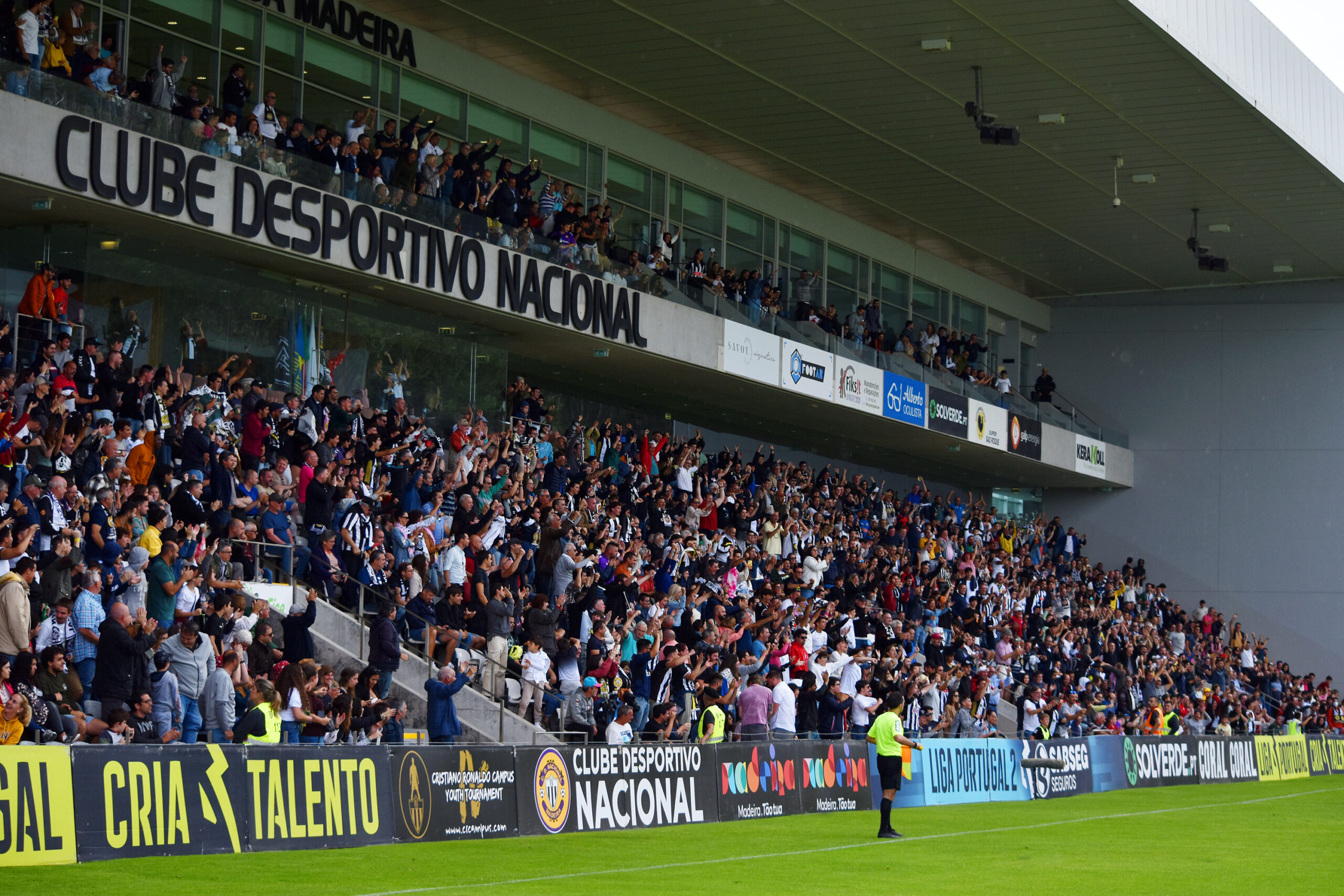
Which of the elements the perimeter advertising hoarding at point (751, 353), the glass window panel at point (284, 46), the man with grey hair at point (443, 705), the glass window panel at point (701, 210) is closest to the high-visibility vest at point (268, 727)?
the man with grey hair at point (443, 705)

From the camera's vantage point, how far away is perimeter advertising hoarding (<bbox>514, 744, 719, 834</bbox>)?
17000 millimetres

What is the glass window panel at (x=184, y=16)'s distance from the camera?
2402 centimetres

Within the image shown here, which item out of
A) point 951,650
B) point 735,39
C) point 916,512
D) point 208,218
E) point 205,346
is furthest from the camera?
point 916,512

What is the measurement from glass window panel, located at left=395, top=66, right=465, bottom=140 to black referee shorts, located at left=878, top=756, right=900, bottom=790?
1487cm

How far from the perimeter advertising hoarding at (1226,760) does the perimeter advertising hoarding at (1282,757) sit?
322 millimetres

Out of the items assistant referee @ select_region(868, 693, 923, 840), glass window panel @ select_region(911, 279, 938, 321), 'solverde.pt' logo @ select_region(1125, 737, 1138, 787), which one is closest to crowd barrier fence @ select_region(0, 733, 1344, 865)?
assistant referee @ select_region(868, 693, 923, 840)

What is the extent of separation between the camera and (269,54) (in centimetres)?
2617

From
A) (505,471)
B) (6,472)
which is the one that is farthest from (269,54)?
(6,472)

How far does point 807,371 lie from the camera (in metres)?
35.9

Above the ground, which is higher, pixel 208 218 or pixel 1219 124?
pixel 1219 124

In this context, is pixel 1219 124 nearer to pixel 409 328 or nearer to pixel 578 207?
pixel 578 207

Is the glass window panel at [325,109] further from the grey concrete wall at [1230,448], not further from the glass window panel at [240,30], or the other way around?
the grey concrete wall at [1230,448]

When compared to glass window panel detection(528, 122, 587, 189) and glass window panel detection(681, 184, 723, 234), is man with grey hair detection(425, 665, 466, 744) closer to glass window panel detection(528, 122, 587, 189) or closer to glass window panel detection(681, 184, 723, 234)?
glass window panel detection(528, 122, 587, 189)

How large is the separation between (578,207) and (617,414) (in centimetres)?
676
